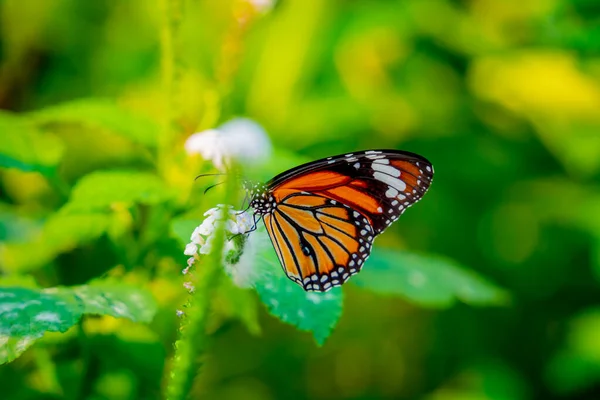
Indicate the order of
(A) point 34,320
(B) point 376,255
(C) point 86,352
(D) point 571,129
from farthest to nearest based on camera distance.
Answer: (D) point 571,129 → (B) point 376,255 → (C) point 86,352 → (A) point 34,320

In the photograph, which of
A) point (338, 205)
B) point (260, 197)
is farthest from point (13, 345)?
point (338, 205)

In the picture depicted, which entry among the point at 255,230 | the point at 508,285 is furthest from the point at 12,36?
the point at 508,285

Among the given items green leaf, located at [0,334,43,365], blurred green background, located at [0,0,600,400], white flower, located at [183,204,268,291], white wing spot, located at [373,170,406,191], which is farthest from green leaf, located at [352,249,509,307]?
blurred green background, located at [0,0,600,400]

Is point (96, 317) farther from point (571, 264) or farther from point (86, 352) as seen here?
point (571, 264)

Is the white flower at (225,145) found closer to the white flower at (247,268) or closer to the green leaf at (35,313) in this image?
the white flower at (247,268)

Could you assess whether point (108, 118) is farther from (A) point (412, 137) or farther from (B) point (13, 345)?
(A) point (412, 137)

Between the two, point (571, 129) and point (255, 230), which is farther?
point (571, 129)
